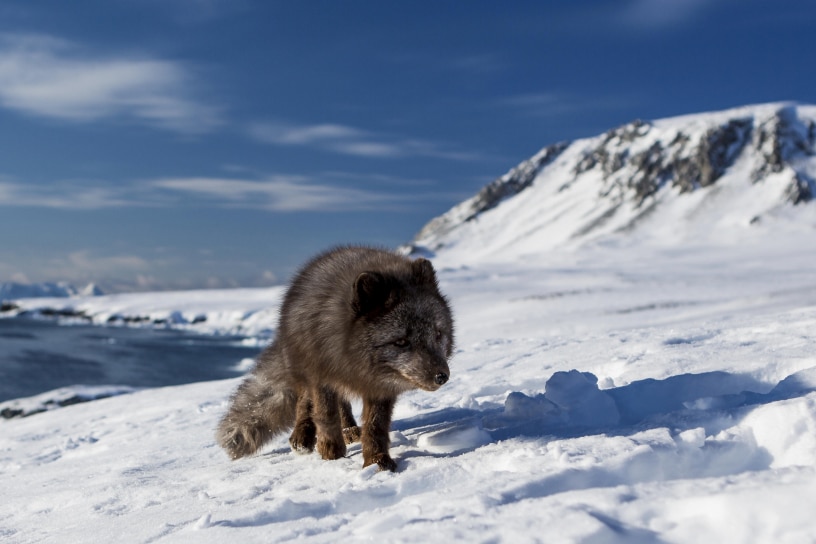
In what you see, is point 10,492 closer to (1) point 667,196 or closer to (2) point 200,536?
(2) point 200,536

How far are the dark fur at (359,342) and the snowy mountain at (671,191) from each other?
374 feet

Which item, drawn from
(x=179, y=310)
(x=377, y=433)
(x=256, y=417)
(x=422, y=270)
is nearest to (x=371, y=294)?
(x=422, y=270)

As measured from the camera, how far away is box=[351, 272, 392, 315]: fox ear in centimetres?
473

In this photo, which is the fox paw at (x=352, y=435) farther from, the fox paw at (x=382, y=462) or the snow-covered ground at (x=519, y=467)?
the fox paw at (x=382, y=462)

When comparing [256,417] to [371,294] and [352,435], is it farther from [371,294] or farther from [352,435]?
[371,294]

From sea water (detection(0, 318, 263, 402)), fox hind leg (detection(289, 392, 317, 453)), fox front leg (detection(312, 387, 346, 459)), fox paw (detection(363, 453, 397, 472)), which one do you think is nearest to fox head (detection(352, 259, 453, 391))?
fox paw (detection(363, 453, 397, 472))

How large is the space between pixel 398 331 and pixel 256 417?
220 centimetres

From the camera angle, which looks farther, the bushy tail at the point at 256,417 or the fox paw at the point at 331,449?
the bushy tail at the point at 256,417

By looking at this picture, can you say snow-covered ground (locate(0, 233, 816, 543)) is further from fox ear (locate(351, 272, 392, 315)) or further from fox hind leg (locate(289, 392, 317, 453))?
fox ear (locate(351, 272, 392, 315))

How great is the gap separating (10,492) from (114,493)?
2074 millimetres

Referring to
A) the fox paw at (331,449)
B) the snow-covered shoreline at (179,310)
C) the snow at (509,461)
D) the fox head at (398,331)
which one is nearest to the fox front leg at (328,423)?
the fox paw at (331,449)

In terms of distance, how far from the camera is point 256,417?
6.33 m

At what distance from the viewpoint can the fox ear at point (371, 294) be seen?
15.5 ft

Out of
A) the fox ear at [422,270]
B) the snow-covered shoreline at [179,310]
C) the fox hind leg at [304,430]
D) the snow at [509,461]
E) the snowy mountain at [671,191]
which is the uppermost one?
the snowy mountain at [671,191]
